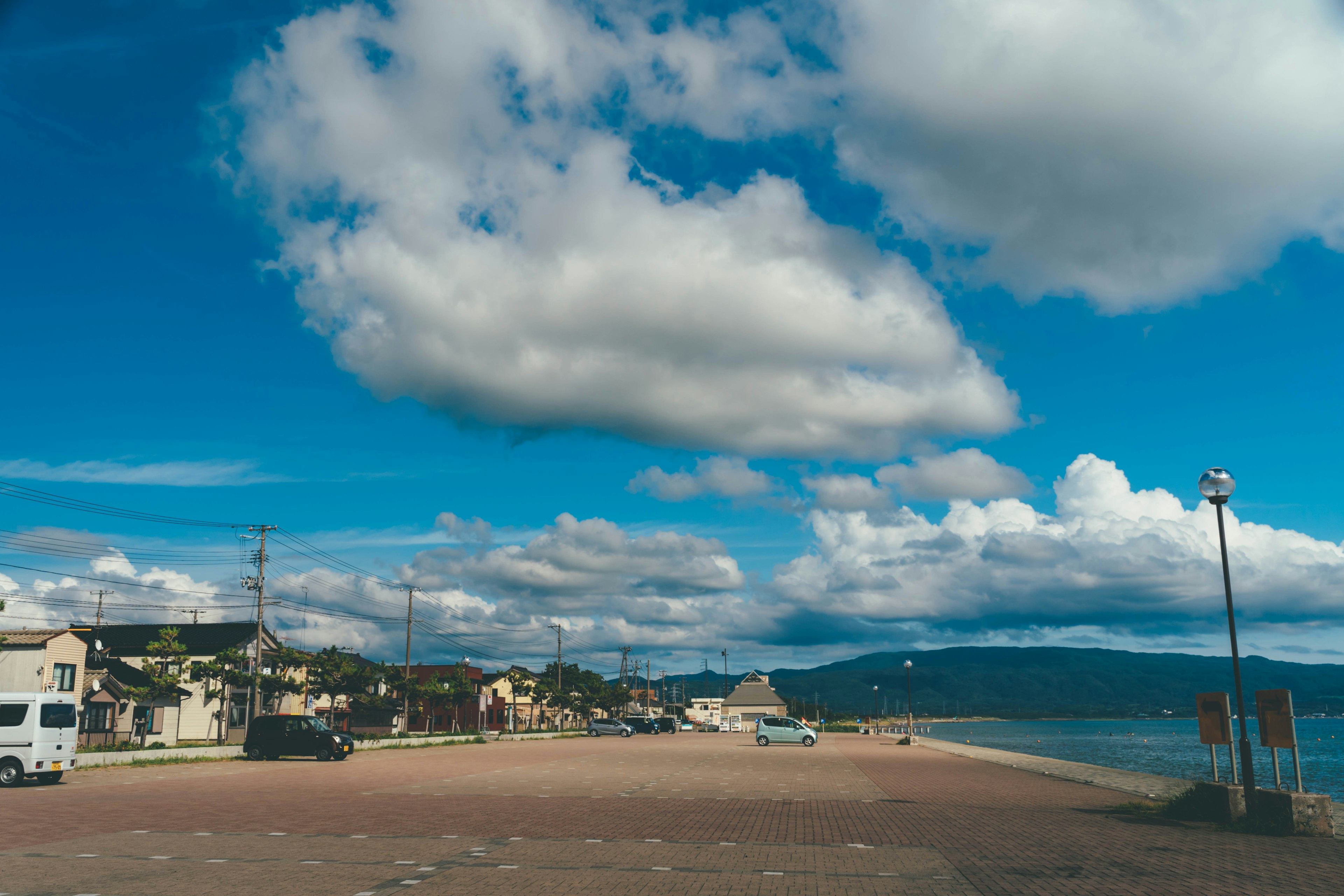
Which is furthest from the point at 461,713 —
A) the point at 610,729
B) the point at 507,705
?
the point at 610,729

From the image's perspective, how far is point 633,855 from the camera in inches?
496

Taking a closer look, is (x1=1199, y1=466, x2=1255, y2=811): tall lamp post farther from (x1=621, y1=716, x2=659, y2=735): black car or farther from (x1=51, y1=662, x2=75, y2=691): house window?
(x1=621, y1=716, x2=659, y2=735): black car

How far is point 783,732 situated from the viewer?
63406mm

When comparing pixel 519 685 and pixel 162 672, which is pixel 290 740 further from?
pixel 519 685

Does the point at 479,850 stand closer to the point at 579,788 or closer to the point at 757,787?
the point at 579,788

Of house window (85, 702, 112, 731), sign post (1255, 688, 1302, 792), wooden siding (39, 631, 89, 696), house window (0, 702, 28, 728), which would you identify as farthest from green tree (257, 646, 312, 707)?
sign post (1255, 688, 1302, 792)

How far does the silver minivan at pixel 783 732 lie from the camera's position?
→ 62.5 m

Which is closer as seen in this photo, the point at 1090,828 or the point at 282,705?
the point at 1090,828

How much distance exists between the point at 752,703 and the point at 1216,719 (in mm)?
133347

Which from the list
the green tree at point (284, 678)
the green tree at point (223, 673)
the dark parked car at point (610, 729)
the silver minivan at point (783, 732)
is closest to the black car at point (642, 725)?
the dark parked car at point (610, 729)

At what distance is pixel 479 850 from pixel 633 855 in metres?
2.32

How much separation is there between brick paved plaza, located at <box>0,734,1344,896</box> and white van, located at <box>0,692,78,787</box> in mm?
629

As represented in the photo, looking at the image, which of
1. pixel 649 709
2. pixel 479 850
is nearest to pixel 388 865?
pixel 479 850

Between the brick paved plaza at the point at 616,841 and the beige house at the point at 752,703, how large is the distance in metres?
118
